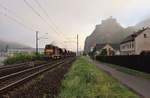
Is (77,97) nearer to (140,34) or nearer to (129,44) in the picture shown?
(140,34)

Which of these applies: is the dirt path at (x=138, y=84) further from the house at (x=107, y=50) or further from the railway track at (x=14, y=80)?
the house at (x=107, y=50)

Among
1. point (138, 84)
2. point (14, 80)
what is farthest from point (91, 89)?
point (14, 80)

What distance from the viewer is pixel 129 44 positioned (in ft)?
290

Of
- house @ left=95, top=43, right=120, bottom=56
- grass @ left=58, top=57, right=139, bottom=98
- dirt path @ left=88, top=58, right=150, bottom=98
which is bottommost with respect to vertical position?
dirt path @ left=88, top=58, right=150, bottom=98

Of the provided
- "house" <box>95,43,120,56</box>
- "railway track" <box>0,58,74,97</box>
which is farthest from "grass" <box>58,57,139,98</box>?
"house" <box>95,43,120,56</box>

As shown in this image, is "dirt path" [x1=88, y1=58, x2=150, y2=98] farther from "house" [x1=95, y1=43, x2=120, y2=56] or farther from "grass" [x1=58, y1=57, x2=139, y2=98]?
"house" [x1=95, y1=43, x2=120, y2=56]

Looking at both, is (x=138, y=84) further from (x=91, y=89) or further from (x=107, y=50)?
(x=107, y=50)

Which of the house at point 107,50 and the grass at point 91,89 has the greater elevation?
the house at point 107,50

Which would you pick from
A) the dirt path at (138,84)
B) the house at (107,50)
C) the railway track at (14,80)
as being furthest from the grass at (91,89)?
the house at (107,50)

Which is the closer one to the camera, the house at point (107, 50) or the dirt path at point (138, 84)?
the dirt path at point (138, 84)

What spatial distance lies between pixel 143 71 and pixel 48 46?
43.7 meters

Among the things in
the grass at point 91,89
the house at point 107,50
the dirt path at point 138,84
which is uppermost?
the house at point 107,50

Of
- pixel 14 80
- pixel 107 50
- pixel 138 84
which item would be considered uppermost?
pixel 107 50

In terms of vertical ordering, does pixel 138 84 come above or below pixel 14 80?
below
